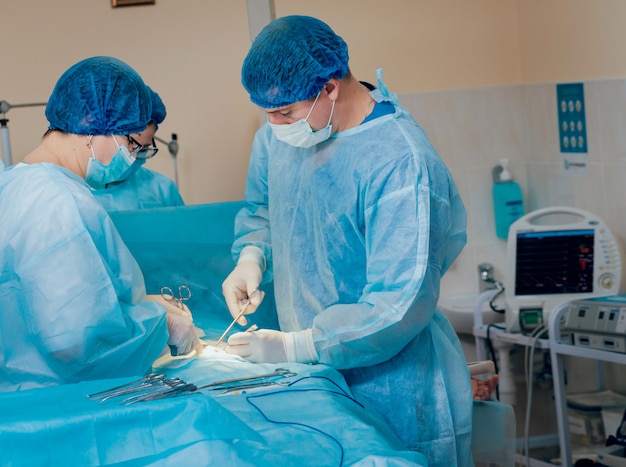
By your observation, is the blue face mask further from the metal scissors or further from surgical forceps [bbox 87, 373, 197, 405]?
surgical forceps [bbox 87, 373, 197, 405]

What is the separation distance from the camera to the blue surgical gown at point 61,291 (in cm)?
151

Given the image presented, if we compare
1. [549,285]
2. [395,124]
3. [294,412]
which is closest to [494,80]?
[549,285]

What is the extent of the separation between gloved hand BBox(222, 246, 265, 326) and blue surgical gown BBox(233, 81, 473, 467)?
2.1 inches

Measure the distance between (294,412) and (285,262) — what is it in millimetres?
567

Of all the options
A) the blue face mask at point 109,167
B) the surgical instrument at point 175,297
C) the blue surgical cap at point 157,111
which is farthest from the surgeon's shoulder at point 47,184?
the blue surgical cap at point 157,111

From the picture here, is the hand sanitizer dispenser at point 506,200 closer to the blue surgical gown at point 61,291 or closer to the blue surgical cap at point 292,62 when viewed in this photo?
the blue surgical cap at point 292,62

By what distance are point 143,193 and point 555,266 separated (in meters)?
1.53

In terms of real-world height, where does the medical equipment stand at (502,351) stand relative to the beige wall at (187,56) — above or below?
below

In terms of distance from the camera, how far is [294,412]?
145 cm

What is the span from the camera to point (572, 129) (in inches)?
140

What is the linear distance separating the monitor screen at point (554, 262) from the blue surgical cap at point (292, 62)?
5.51 feet

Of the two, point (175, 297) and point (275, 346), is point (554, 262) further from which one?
point (275, 346)

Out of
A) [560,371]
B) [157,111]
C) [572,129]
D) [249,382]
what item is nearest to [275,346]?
[249,382]

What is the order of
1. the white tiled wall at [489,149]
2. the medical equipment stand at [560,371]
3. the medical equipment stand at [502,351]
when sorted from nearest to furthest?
1. the medical equipment stand at [560,371]
2. the medical equipment stand at [502,351]
3. the white tiled wall at [489,149]
